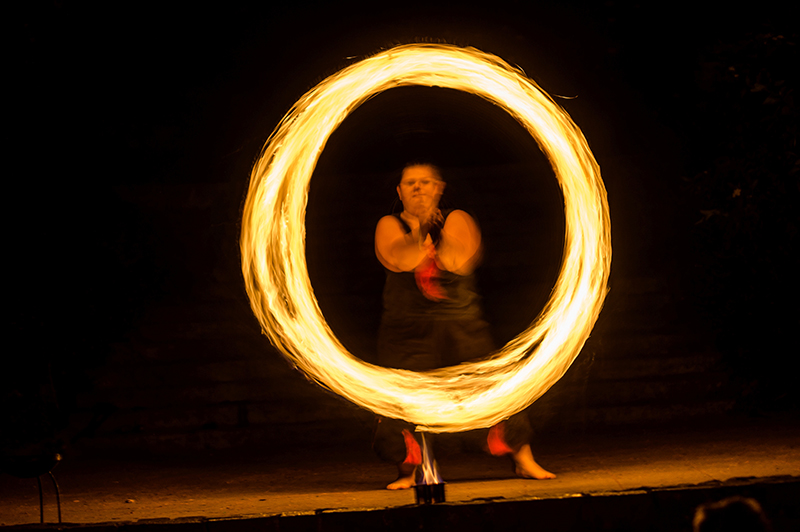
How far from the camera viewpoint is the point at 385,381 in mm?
4188

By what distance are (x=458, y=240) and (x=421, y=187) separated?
36cm

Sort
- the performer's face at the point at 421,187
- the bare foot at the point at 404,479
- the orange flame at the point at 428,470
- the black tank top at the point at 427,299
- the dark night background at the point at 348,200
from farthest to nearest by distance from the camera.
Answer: the dark night background at the point at 348,200 → the bare foot at the point at 404,479 → the black tank top at the point at 427,299 → the performer's face at the point at 421,187 → the orange flame at the point at 428,470

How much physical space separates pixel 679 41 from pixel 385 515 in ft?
16.0

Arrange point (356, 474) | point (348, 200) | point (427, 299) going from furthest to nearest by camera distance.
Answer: point (348, 200) < point (356, 474) < point (427, 299)

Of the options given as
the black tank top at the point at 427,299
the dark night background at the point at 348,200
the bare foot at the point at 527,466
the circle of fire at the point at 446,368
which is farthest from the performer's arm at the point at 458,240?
the dark night background at the point at 348,200

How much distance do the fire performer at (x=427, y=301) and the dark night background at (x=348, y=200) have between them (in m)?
1.59

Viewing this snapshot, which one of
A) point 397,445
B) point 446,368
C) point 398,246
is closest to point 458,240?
point 398,246

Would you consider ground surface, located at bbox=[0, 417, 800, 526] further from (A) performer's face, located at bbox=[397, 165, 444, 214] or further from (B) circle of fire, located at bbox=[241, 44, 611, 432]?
(A) performer's face, located at bbox=[397, 165, 444, 214]

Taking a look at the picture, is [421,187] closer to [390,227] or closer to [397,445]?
[390,227]

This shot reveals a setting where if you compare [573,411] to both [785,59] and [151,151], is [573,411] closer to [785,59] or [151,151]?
[785,59]

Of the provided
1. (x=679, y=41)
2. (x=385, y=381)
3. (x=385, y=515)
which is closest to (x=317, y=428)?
(x=385, y=381)

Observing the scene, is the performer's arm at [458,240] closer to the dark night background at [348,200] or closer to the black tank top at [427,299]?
the black tank top at [427,299]

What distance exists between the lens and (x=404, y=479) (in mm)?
4375

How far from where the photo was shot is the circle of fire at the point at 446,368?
13.6 ft
